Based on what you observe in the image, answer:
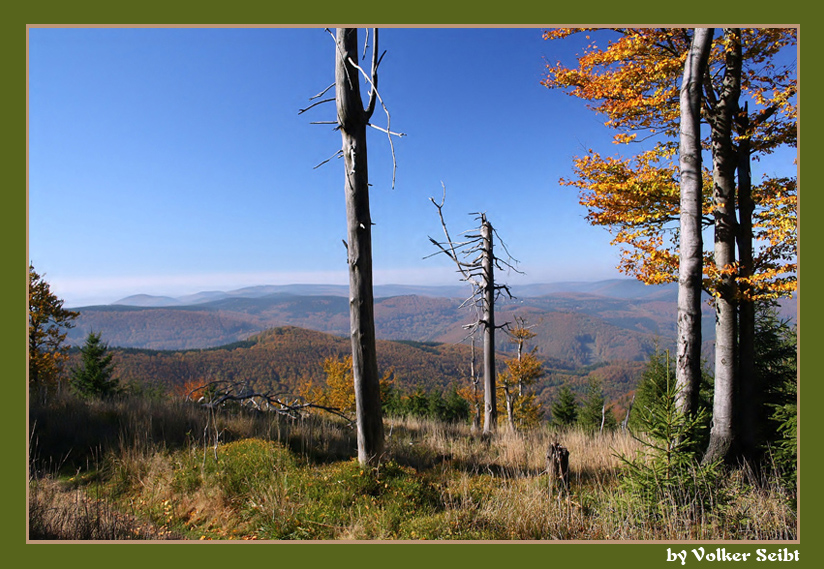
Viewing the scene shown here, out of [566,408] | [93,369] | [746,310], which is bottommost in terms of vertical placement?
[566,408]

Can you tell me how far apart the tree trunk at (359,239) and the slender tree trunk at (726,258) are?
4.42 m

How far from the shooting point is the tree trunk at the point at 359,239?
4266mm

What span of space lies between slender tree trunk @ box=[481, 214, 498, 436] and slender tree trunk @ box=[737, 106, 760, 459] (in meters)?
5.66

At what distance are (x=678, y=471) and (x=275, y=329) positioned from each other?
138572mm

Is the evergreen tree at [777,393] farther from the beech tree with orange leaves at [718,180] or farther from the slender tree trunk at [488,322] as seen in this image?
the slender tree trunk at [488,322]

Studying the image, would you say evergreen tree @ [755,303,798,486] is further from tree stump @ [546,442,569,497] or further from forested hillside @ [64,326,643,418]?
forested hillside @ [64,326,643,418]

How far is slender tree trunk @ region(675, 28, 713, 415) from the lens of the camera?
192 inches

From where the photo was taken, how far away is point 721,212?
5496 mm

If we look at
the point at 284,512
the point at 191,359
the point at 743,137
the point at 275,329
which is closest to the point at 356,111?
the point at 284,512

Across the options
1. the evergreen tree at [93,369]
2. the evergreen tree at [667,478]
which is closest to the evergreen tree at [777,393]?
the evergreen tree at [667,478]

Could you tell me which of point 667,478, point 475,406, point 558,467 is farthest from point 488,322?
point 475,406

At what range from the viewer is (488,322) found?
444 inches

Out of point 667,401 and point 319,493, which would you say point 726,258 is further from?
point 319,493

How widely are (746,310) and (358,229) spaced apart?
612cm
